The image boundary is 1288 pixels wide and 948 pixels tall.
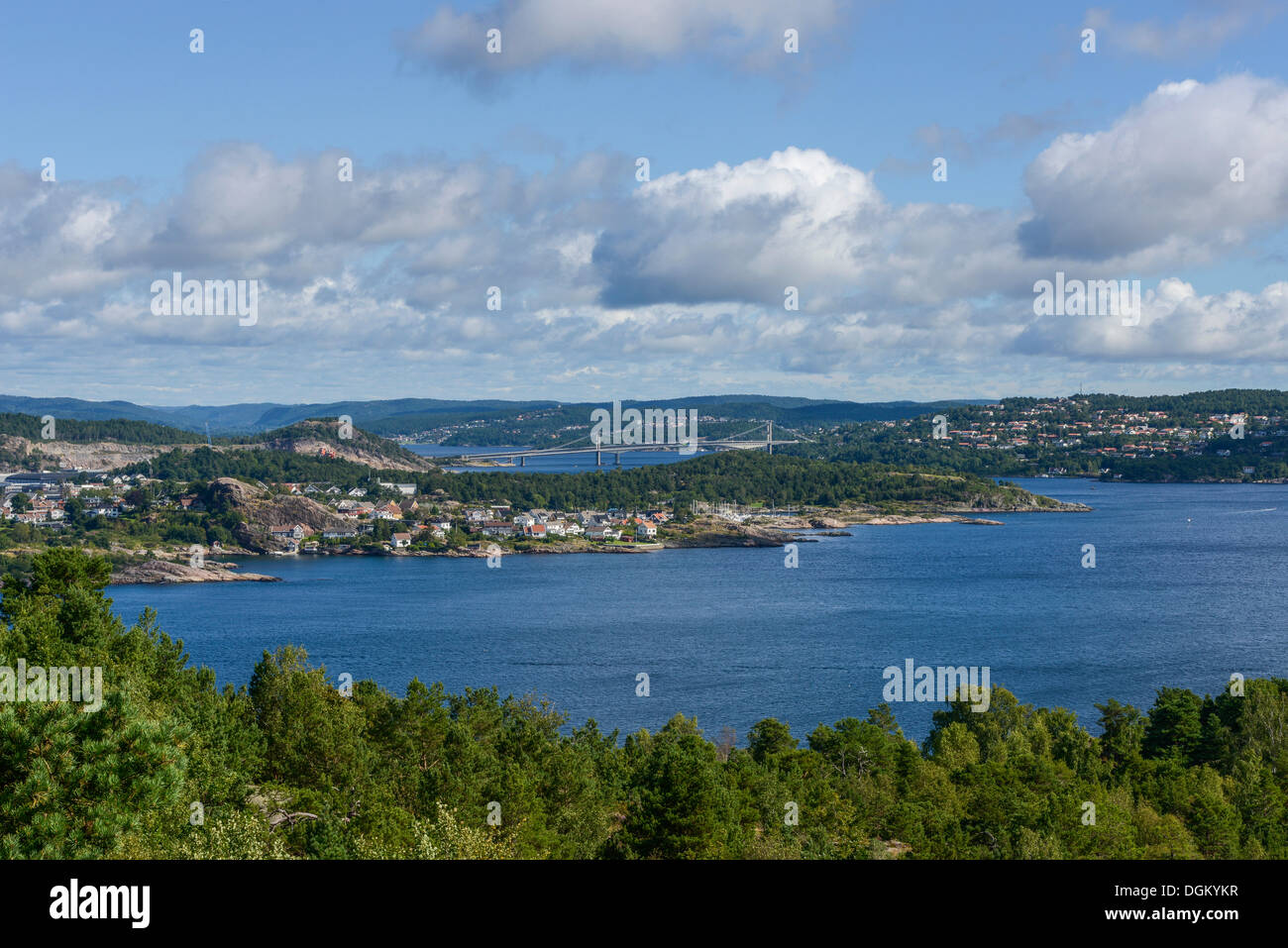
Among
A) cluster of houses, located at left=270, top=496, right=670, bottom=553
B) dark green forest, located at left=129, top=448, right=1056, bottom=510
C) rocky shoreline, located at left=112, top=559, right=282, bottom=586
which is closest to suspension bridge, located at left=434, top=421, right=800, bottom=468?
dark green forest, located at left=129, top=448, right=1056, bottom=510

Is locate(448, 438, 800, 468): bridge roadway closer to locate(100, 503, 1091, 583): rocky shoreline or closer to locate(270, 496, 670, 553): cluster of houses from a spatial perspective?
locate(270, 496, 670, 553): cluster of houses

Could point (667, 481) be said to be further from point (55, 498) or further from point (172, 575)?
point (55, 498)

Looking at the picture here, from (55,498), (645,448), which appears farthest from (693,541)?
(645,448)

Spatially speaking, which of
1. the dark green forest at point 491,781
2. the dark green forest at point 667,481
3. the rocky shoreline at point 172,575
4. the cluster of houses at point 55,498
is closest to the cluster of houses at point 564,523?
the dark green forest at point 667,481

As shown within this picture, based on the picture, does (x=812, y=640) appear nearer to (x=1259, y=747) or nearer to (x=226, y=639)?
(x=1259, y=747)

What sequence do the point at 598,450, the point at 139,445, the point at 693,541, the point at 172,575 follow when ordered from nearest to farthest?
the point at 172,575 → the point at 693,541 → the point at 598,450 → the point at 139,445
